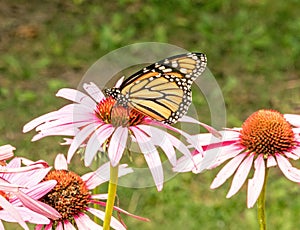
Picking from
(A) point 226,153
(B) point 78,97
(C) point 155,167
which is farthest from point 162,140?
(A) point 226,153

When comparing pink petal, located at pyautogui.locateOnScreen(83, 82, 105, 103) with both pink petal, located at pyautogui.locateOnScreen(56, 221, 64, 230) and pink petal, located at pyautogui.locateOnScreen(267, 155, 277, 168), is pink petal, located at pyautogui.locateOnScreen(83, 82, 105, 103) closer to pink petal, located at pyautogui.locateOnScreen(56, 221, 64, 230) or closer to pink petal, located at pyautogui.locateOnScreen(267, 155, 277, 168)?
pink petal, located at pyautogui.locateOnScreen(56, 221, 64, 230)

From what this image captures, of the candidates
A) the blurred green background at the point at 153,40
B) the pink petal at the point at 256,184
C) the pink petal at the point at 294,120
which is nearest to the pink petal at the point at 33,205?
the pink petal at the point at 256,184

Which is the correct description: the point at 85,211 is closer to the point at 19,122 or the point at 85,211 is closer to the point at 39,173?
the point at 39,173

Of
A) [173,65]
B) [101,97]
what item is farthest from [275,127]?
[101,97]

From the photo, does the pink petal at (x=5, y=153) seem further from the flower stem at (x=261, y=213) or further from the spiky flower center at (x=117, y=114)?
the flower stem at (x=261, y=213)

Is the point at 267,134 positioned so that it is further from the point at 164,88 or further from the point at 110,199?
the point at 110,199

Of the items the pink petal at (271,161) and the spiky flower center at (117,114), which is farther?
the pink petal at (271,161)
